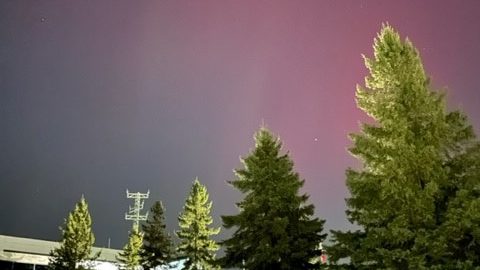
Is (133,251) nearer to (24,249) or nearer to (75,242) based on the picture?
(75,242)

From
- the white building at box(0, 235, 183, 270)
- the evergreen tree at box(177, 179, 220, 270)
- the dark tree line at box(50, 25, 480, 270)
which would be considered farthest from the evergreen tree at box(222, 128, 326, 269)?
the white building at box(0, 235, 183, 270)

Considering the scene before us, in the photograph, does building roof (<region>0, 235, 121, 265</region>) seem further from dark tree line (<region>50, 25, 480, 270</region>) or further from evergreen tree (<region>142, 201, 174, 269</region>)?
dark tree line (<region>50, 25, 480, 270</region>)

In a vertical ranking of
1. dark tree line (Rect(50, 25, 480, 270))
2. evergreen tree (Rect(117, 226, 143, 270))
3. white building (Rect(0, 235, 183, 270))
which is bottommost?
dark tree line (Rect(50, 25, 480, 270))

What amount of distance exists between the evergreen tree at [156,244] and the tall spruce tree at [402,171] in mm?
22051

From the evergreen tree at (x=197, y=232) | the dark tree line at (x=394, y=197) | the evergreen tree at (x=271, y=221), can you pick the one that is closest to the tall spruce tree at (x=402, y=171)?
the dark tree line at (x=394, y=197)

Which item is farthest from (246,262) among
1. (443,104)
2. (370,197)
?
(443,104)

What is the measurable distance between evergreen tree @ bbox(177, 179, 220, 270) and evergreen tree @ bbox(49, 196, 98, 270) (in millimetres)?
11041

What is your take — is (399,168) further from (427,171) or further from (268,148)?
(268,148)

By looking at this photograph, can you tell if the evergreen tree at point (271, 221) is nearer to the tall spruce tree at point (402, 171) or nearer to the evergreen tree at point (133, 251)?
the tall spruce tree at point (402, 171)

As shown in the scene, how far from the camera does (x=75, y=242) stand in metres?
44.0

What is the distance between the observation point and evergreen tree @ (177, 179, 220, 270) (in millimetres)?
36281

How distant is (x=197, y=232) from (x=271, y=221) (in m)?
14.6

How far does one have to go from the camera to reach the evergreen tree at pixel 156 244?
3912 cm

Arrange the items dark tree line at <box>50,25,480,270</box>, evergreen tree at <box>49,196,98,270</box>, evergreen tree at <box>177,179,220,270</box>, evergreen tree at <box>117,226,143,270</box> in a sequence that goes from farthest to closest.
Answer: evergreen tree at <box>117,226,143,270</box> < evergreen tree at <box>49,196,98,270</box> < evergreen tree at <box>177,179,220,270</box> < dark tree line at <box>50,25,480,270</box>
